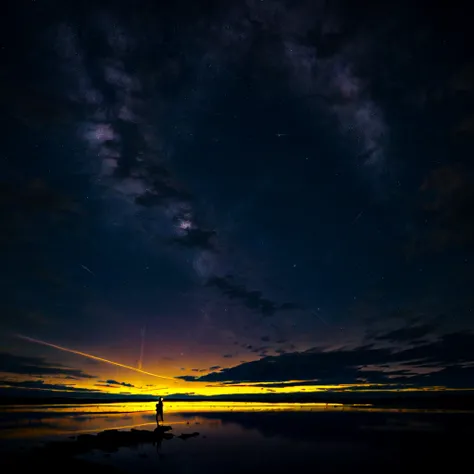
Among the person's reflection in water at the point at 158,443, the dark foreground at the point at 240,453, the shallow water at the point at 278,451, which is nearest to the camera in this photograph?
the dark foreground at the point at 240,453

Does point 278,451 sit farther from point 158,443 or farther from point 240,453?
point 158,443

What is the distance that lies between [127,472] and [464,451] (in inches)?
1087

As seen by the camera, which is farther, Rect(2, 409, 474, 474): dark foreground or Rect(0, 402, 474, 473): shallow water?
Rect(0, 402, 474, 473): shallow water

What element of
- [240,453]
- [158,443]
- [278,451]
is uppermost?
[158,443]

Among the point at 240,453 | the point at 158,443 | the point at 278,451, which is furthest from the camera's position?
the point at 158,443

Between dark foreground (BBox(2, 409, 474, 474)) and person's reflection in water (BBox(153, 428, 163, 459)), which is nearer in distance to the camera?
dark foreground (BBox(2, 409, 474, 474))

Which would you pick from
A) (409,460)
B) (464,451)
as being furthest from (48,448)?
(464,451)

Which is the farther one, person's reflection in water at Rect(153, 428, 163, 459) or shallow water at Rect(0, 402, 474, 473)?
person's reflection in water at Rect(153, 428, 163, 459)

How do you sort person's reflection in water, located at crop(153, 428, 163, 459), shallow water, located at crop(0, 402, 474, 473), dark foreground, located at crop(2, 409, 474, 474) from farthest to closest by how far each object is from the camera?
1. person's reflection in water, located at crop(153, 428, 163, 459)
2. shallow water, located at crop(0, 402, 474, 473)
3. dark foreground, located at crop(2, 409, 474, 474)

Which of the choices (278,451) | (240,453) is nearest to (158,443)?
(240,453)

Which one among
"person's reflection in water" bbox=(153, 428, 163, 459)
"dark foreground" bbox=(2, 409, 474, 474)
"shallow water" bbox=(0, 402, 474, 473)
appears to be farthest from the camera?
"person's reflection in water" bbox=(153, 428, 163, 459)

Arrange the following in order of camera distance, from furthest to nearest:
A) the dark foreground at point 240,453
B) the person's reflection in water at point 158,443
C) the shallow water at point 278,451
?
the person's reflection in water at point 158,443
the shallow water at point 278,451
the dark foreground at point 240,453

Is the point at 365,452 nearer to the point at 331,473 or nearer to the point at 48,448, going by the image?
the point at 331,473

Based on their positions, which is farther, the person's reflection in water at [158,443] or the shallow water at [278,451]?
the person's reflection in water at [158,443]
